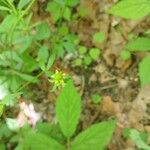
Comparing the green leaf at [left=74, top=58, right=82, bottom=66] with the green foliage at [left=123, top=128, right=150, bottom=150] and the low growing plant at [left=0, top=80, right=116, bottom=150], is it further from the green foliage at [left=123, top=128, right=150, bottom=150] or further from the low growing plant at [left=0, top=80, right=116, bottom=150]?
the low growing plant at [left=0, top=80, right=116, bottom=150]

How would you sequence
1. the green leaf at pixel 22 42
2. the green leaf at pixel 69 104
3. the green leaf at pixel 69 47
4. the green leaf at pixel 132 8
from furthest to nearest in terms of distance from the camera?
the green leaf at pixel 69 47
the green leaf at pixel 22 42
the green leaf at pixel 132 8
the green leaf at pixel 69 104

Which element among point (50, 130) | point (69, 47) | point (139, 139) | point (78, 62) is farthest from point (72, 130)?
point (78, 62)

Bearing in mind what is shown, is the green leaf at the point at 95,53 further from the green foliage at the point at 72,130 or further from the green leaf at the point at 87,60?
the green foliage at the point at 72,130

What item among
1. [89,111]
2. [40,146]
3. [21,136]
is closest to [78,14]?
[89,111]

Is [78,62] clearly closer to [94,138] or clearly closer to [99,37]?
[99,37]

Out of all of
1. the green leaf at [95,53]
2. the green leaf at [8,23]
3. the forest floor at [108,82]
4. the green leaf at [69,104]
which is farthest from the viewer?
the green leaf at [95,53]

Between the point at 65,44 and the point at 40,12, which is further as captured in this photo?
the point at 40,12

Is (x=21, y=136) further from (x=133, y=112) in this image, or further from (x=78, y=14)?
(x=78, y=14)

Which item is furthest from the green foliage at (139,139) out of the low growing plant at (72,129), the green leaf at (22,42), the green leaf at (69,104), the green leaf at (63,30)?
the green leaf at (63,30)

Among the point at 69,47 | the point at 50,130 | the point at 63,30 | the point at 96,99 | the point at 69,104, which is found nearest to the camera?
the point at 69,104
